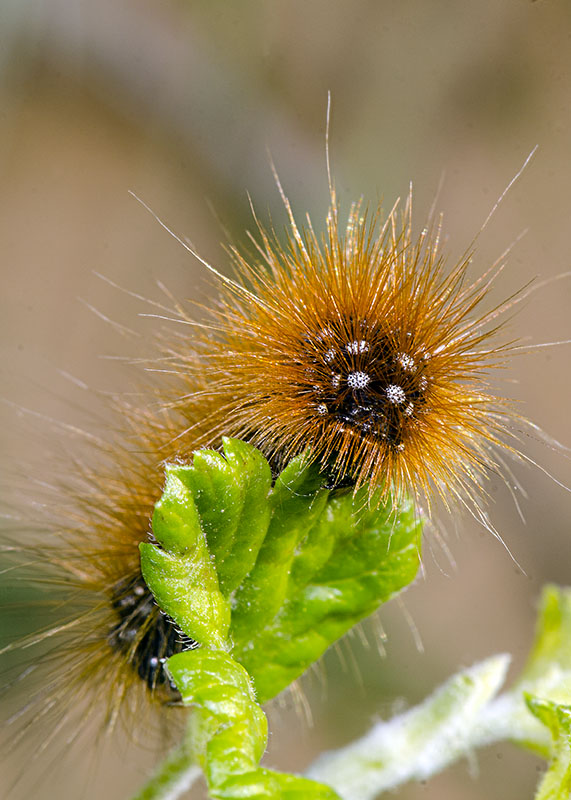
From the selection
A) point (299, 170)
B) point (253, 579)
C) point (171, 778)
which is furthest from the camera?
point (299, 170)

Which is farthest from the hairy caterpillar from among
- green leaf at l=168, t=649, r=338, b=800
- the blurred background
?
the blurred background

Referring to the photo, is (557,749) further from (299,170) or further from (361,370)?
(299,170)

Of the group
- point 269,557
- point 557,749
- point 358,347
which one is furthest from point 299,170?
point 557,749

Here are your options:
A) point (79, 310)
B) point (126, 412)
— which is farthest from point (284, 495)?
point (79, 310)

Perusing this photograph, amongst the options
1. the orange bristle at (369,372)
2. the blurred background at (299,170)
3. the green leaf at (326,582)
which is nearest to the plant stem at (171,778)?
the green leaf at (326,582)

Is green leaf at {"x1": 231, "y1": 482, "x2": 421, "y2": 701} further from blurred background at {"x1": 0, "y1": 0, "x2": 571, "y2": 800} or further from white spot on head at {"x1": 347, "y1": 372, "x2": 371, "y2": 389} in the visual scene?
blurred background at {"x1": 0, "y1": 0, "x2": 571, "y2": 800}

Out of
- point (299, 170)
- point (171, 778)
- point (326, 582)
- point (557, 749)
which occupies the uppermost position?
Answer: point (299, 170)

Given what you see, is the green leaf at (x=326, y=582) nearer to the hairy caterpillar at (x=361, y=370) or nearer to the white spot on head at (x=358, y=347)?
the hairy caterpillar at (x=361, y=370)
